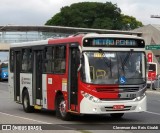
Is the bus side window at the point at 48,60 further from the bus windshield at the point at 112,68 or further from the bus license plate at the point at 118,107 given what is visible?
the bus license plate at the point at 118,107

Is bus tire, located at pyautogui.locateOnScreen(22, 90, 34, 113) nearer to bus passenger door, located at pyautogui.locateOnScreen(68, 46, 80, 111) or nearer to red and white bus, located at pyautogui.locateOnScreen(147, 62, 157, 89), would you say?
bus passenger door, located at pyautogui.locateOnScreen(68, 46, 80, 111)

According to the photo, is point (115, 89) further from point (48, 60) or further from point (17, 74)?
point (17, 74)

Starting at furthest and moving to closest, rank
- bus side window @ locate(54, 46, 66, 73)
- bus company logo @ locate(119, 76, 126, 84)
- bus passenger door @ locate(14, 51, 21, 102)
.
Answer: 1. bus passenger door @ locate(14, 51, 21, 102)
2. bus side window @ locate(54, 46, 66, 73)
3. bus company logo @ locate(119, 76, 126, 84)

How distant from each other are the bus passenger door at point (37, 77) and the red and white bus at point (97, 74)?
98 centimetres

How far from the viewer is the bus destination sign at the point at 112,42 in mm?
15156

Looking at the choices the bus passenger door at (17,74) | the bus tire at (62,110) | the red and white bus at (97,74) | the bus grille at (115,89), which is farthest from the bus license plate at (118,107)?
the bus passenger door at (17,74)

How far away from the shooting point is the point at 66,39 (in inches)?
634

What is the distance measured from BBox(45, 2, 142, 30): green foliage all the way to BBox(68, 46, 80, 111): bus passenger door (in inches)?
3298

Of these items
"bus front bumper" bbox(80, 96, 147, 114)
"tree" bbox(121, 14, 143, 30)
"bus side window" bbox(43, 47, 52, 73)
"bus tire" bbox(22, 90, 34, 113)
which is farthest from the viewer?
"tree" bbox(121, 14, 143, 30)

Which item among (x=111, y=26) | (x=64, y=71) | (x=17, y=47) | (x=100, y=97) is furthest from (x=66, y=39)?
(x=111, y=26)

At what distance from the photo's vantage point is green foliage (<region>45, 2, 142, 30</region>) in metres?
101

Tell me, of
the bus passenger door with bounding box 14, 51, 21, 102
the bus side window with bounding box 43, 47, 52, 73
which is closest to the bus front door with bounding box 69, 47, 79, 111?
the bus side window with bounding box 43, 47, 52, 73

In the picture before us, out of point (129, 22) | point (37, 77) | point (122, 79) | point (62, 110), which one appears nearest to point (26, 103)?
point (37, 77)

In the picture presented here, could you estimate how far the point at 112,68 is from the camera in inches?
591
